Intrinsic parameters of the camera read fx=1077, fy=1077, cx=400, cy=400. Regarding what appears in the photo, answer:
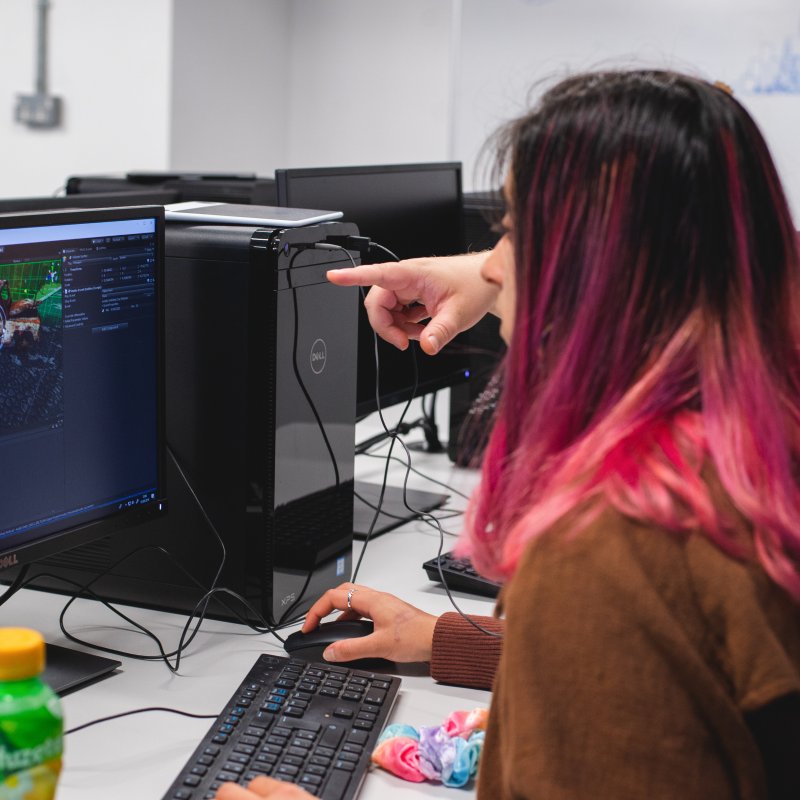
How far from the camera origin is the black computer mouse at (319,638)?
1.13 meters

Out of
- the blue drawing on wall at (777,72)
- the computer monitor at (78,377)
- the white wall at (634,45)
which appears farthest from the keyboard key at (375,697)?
the blue drawing on wall at (777,72)

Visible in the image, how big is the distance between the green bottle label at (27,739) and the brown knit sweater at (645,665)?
30 centimetres

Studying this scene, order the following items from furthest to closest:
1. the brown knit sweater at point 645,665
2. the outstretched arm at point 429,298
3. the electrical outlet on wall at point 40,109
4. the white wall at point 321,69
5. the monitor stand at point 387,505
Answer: the electrical outlet on wall at point 40,109 → the white wall at point 321,69 → the monitor stand at point 387,505 → the outstretched arm at point 429,298 → the brown knit sweater at point 645,665

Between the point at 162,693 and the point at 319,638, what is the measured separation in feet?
0.58

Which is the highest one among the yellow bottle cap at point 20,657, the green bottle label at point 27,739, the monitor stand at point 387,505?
the yellow bottle cap at point 20,657

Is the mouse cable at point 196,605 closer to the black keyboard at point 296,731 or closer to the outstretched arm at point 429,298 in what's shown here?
the black keyboard at point 296,731

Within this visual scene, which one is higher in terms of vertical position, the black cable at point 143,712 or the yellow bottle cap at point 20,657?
the yellow bottle cap at point 20,657

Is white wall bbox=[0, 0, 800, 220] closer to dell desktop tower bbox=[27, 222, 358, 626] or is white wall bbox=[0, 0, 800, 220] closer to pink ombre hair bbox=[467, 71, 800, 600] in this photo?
dell desktop tower bbox=[27, 222, 358, 626]

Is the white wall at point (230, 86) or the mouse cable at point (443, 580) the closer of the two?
the mouse cable at point (443, 580)

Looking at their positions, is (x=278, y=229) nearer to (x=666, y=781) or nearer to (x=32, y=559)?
(x=32, y=559)

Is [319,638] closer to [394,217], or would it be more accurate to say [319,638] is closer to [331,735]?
[331,735]

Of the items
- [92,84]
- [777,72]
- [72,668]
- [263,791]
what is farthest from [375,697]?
[92,84]

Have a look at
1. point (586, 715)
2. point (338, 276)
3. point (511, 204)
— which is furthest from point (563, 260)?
point (338, 276)

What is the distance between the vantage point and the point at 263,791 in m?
0.83
